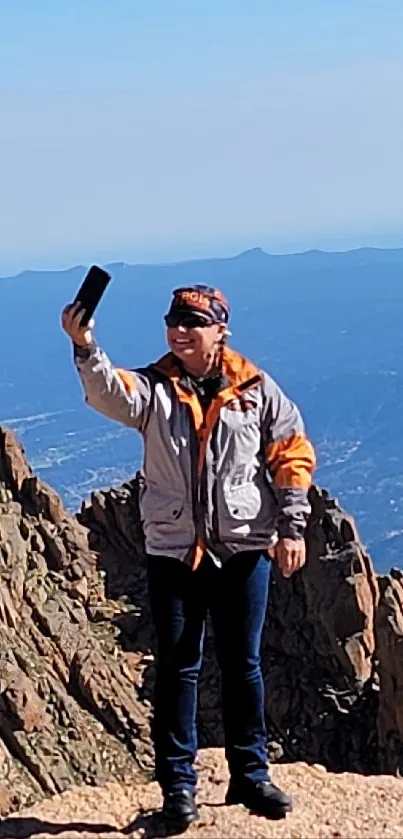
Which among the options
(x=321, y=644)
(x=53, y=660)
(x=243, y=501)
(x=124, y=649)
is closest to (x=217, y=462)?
(x=243, y=501)

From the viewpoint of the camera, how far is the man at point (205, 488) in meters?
9.82

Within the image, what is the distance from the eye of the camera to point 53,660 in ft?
113

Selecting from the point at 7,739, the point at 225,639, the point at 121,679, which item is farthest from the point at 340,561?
the point at 225,639

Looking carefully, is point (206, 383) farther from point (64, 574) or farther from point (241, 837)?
point (64, 574)

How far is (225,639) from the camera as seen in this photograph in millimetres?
10234

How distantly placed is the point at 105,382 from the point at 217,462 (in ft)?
3.41

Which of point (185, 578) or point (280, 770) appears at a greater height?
point (185, 578)

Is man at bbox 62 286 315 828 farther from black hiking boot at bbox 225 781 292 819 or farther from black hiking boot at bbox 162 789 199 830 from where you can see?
black hiking boot at bbox 225 781 292 819

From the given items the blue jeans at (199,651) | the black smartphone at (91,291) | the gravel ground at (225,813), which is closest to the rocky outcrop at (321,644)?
the gravel ground at (225,813)

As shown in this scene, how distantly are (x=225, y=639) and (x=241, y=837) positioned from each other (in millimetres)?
1564

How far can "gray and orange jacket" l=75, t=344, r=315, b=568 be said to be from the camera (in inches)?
386

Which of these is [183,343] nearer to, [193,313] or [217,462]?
[193,313]

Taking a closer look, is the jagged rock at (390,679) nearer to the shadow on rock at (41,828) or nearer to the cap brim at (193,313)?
the shadow on rock at (41,828)

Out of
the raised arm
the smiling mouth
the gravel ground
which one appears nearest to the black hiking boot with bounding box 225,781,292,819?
the gravel ground
